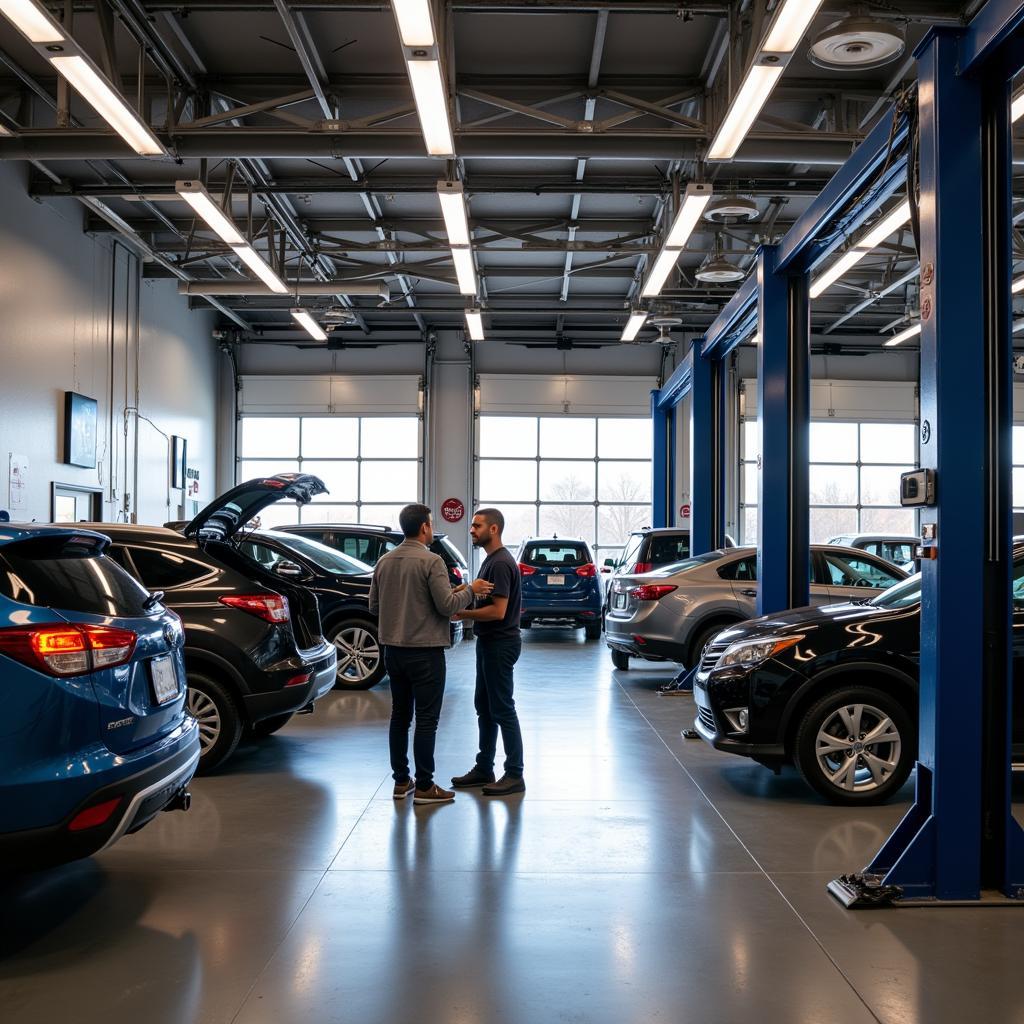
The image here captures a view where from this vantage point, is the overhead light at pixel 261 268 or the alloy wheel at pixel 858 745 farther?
the overhead light at pixel 261 268

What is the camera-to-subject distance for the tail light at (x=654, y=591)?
33.9 ft

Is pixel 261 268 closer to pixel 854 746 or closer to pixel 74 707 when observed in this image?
pixel 854 746

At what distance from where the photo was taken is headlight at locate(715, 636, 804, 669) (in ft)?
19.8

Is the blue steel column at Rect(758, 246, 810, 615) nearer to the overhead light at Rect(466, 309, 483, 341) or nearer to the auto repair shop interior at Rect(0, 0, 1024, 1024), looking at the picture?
the auto repair shop interior at Rect(0, 0, 1024, 1024)

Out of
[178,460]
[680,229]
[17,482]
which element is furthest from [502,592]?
[178,460]

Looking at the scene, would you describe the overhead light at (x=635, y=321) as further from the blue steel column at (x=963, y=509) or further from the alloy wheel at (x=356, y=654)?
the blue steel column at (x=963, y=509)

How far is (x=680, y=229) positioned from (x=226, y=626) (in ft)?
24.2

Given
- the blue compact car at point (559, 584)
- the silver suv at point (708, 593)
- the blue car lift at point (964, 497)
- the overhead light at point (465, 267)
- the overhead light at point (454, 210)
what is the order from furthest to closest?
the blue compact car at point (559, 584)
the overhead light at point (465, 267)
the overhead light at point (454, 210)
the silver suv at point (708, 593)
the blue car lift at point (964, 497)

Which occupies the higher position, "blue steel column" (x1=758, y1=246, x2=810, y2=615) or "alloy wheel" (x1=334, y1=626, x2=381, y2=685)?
"blue steel column" (x1=758, y1=246, x2=810, y2=615)

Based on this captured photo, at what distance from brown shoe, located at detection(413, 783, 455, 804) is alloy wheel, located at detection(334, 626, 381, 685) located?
4.66 metres

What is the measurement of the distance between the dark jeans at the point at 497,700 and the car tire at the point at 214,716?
157 cm

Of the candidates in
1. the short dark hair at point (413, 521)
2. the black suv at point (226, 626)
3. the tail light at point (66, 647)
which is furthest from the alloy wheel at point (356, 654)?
the tail light at point (66, 647)

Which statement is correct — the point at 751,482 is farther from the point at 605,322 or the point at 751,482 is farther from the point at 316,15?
A: the point at 316,15

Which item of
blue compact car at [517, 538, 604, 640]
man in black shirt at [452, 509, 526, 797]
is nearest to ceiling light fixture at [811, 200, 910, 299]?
blue compact car at [517, 538, 604, 640]
